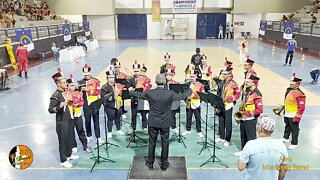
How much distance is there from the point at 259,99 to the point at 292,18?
1428 inches

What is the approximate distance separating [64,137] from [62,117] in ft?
1.67

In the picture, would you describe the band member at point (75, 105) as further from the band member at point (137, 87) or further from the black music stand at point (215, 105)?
the black music stand at point (215, 105)

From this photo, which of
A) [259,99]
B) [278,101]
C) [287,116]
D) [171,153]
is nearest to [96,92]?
[171,153]

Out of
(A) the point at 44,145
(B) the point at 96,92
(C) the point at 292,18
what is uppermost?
(C) the point at 292,18

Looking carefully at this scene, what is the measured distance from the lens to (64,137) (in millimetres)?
7035

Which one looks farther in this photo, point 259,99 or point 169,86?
point 169,86

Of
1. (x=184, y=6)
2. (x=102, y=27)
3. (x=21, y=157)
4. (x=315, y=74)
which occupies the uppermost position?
(x=184, y=6)

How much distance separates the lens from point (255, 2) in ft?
137

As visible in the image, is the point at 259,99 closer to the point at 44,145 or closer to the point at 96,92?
the point at 96,92

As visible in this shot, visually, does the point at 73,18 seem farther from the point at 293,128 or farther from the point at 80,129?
the point at 293,128

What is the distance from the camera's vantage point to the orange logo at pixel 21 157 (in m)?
7.43

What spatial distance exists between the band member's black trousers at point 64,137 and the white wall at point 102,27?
3788cm

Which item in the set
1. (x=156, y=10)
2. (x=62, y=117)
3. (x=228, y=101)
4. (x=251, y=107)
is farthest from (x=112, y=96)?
(x=156, y=10)

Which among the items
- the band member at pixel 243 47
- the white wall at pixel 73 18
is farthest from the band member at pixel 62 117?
the white wall at pixel 73 18
